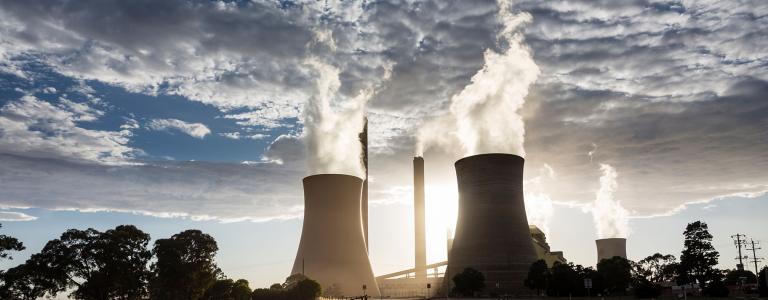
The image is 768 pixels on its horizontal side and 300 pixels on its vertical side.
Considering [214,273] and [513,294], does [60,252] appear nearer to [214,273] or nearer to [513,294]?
[214,273]

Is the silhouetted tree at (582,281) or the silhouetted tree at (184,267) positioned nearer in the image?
the silhouetted tree at (184,267)

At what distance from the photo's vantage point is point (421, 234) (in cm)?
11038

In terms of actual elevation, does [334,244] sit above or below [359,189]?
below

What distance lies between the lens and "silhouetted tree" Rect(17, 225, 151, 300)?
47.4m

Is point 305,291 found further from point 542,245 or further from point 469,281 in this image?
point 542,245

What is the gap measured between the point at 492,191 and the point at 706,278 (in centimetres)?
2060

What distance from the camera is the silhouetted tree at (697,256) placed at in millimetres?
57406

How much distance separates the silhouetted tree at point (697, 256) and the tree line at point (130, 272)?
34445 mm

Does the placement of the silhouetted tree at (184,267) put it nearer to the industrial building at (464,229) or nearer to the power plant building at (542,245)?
the industrial building at (464,229)

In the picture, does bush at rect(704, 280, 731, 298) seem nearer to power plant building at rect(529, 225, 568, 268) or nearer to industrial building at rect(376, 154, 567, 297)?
industrial building at rect(376, 154, 567, 297)

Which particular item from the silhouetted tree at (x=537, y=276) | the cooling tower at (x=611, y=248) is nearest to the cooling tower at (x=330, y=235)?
the silhouetted tree at (x=537, y=276)


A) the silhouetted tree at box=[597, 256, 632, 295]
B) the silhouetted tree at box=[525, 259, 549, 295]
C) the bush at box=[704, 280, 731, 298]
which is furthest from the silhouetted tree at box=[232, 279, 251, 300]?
the bush at box=[704, 280, 731, 298]

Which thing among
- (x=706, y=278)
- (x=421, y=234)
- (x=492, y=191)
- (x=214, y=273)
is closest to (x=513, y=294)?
(x=492, y=191)

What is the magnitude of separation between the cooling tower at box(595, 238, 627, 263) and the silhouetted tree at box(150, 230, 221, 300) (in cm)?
7032
